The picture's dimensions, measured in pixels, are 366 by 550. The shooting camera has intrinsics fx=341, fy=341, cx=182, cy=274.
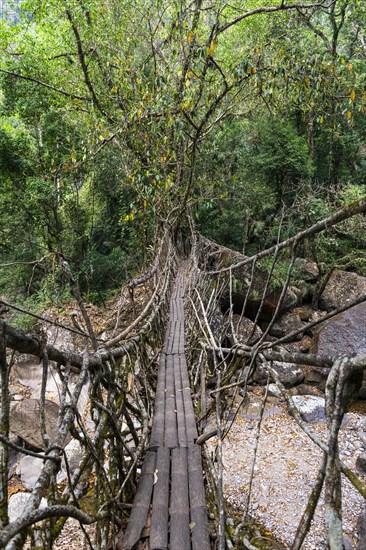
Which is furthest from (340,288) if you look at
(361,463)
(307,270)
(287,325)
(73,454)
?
(73,454)

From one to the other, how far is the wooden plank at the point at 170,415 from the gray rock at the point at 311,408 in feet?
8.01

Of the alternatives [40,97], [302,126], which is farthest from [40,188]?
[302,126]

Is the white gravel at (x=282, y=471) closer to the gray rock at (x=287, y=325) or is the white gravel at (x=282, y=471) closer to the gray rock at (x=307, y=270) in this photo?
the gray rock at (x=287, y=325)

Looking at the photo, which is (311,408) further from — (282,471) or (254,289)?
(254,289)

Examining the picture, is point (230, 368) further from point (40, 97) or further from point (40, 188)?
point (40, 97)

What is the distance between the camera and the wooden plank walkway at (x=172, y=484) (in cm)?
118

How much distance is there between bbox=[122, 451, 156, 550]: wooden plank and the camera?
1157mm

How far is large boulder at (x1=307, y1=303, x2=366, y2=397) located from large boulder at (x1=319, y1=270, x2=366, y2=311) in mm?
774

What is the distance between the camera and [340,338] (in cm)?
536

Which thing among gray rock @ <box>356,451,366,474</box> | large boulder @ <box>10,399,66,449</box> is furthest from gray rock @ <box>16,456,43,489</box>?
gray rock @ <box>356,451,366,474</box>

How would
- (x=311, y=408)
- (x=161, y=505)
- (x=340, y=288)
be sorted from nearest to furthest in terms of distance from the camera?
(x=161, y=505), (x=311, y=408), (x=340, y=288)

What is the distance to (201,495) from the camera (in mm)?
1364

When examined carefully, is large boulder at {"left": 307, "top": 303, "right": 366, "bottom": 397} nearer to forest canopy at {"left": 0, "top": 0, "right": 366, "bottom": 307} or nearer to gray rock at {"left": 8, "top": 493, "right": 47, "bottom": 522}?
forest canopy at {"left": 0, "top": 0, "right": 366, "bottom": 307}

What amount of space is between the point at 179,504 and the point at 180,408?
0.73m
